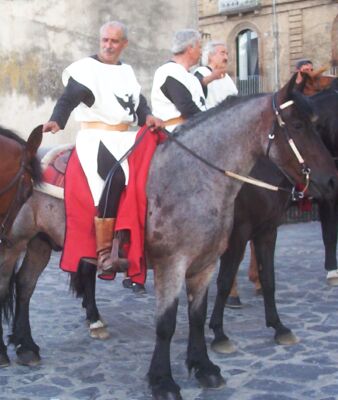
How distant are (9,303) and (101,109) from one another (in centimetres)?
170

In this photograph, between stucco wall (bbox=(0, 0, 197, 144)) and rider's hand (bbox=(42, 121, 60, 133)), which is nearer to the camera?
rider's hand (bbox=(42, 121, 60, 133))

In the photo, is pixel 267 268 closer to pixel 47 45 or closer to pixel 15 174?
pixel 15 174

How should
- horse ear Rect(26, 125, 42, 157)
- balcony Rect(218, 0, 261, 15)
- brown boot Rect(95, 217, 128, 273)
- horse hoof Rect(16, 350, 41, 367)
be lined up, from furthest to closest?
1. balcony Rect(218, 0, 261, 15)
2. horse hoof Rect(16, 350, 41, 367)
3. brown boot Rect(95, 217, 128, 273)
4. horse ear Rect(26, 125, 42, 157)

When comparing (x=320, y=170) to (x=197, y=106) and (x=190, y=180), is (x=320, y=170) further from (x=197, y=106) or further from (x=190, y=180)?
(x=197, y=106)

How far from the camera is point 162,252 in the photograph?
4.07m

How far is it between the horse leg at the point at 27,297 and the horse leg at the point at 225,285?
1.40 meters

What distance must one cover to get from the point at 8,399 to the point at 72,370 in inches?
24.7

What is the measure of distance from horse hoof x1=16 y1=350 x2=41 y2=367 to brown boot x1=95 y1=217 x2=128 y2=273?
111 cm

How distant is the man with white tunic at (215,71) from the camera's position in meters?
5.71

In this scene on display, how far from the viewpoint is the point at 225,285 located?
5352 mm

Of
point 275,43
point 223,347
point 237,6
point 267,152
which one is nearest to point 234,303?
point 223,347

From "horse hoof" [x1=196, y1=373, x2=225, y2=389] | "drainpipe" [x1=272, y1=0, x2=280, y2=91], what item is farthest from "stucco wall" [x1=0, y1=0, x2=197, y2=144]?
"drainpipe" [x1=272, y1=0, x2=280, y2=91]

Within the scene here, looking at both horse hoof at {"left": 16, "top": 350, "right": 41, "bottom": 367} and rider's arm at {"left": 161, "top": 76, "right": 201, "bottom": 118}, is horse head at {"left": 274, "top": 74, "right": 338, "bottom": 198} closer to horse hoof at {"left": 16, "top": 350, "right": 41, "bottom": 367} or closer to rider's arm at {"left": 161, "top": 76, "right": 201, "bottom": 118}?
rider's arm at {"left": 161, "top": 76, "right": 201, "bottom": 118}

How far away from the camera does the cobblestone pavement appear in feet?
13.9
